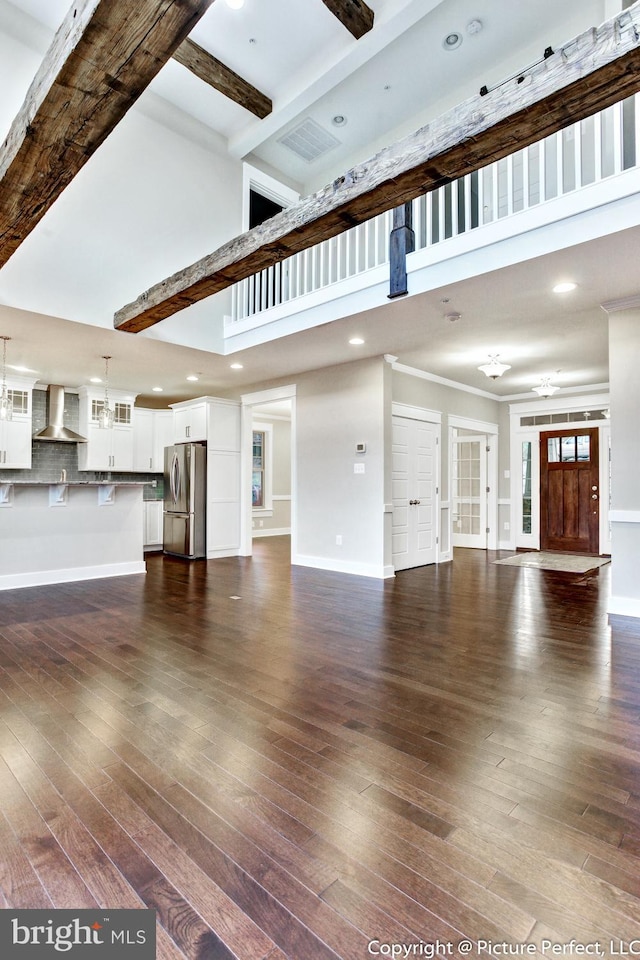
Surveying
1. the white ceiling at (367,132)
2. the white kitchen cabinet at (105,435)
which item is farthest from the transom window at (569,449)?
the white kitchen cabinet at (105,435)

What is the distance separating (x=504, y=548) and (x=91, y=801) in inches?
327

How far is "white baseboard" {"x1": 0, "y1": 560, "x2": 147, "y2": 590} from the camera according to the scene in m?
5.57

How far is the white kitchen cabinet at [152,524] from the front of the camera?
28.5 feet

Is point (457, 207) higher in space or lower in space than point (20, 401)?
higher

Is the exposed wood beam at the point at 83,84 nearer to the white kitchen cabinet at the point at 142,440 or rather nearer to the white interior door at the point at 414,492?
the white interior door at the point at 414,492

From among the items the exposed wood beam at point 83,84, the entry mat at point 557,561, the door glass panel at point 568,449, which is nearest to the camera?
the exposed wood beam at point 83,84

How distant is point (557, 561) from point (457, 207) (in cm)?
514

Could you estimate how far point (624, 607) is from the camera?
4.40 metres

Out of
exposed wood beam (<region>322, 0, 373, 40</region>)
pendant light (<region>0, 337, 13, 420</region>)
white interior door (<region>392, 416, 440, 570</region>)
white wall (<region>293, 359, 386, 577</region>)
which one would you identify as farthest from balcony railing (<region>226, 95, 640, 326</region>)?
pendant light (<region>0, 337, 13, 420</region>)

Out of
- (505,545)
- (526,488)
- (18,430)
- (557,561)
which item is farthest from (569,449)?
(18,430)

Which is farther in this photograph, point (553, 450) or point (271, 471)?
point (271, 471)

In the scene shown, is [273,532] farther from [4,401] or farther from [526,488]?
[4,401]

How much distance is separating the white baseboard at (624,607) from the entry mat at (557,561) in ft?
7.64

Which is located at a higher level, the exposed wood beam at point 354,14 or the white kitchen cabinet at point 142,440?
the exposed wood beam at point 354,14
